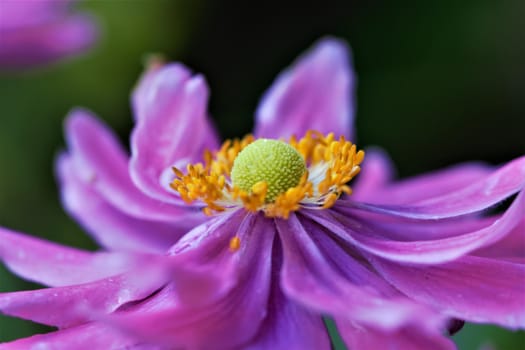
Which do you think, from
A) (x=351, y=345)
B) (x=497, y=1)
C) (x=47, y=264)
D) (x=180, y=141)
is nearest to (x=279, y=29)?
(x=497, y=1)

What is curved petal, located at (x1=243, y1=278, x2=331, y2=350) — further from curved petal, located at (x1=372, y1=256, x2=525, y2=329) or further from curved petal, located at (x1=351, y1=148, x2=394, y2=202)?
curved petal, located at (x1=351, y1=148, x2=394, y2=202)

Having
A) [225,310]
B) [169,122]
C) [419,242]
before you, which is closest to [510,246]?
[419,242]

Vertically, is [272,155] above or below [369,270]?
above

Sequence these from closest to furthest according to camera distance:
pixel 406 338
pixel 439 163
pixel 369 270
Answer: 1. pixel 406 338
2. pixel 369 270
3. pixel 439 163

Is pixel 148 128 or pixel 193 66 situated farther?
pixel 193 66

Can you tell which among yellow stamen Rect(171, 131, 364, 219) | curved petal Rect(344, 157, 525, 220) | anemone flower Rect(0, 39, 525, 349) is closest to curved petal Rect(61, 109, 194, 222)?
anemone flower Rect(0, 39, 525, 349)

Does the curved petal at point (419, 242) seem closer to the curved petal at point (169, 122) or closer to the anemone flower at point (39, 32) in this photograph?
the curved petal at point (169, 122)

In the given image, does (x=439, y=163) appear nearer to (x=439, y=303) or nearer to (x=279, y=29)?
(x=279, y=29)
